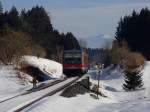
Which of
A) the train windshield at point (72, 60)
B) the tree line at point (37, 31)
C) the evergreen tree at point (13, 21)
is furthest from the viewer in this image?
the evergreen tree at point (13, 21)

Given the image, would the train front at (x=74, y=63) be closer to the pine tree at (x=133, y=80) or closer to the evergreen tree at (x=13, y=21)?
the pine tree at (x=133, y=80)

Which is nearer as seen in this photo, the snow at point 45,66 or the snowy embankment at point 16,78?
the snowy embankment at point 16,78

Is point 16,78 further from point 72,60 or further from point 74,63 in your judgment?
point 74,63

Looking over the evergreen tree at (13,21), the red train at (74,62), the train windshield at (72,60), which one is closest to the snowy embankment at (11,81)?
the red train at (74,62)

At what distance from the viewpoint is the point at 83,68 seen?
57.5 m

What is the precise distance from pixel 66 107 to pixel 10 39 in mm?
47989

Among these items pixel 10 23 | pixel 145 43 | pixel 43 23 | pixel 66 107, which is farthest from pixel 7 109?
pixel 43 23

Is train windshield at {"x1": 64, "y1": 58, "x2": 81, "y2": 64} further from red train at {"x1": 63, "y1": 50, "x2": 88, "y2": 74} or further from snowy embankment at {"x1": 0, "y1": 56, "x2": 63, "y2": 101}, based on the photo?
snowy embankment at {"x1": 0, "y1": 56, "x2": 63, "y2": 101}

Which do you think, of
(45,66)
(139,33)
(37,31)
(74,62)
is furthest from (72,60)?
(37,31)

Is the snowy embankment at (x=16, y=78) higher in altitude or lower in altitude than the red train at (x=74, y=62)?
lower

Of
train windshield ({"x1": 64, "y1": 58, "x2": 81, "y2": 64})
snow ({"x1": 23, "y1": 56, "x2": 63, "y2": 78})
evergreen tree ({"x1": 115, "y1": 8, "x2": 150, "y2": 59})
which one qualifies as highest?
evergreen tree ({"x1": 115, "y1": 8, "x2": 150, "y2": 59})

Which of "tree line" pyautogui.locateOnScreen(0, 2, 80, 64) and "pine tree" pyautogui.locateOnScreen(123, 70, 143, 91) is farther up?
"tree line" pyautogui.locateOnScreen(0, 2, 80, 64)

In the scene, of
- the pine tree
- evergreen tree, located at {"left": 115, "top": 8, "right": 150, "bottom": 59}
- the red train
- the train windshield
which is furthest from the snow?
evergreen tree, located at {"left": 115, "top": 8, "right": 150, "bottom": 59}

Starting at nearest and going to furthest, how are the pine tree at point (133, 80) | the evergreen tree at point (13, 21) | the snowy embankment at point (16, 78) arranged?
the snowy embankment at point (16, 78) < the pine tree at point (133, 80) < the evergreen tree at point (13, 21)
